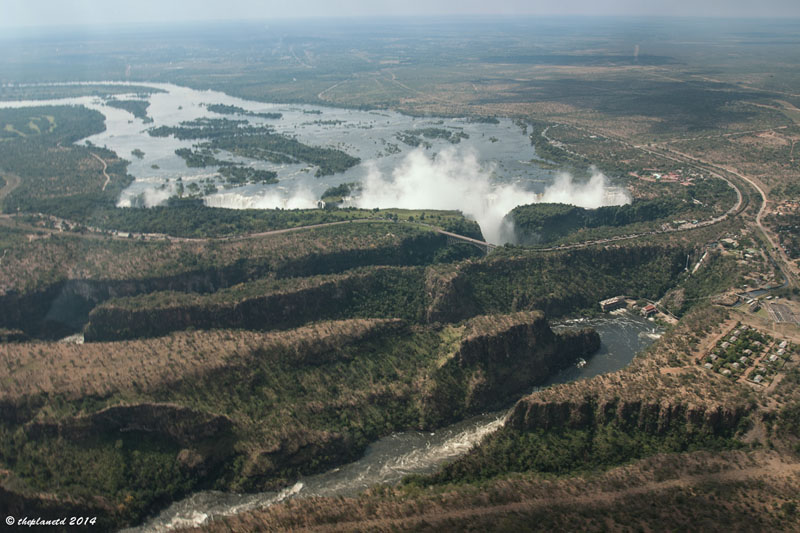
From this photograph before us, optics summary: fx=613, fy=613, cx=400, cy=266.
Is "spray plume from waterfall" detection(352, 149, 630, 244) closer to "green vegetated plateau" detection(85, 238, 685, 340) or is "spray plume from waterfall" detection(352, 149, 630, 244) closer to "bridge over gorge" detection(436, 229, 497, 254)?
"bridge over gorge" detection(436, 229, 497, 254)

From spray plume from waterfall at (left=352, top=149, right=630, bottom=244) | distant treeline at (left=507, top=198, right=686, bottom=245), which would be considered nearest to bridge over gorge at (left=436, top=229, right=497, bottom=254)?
distant treeline at (left=507, top=198, right=686, bottom=245)

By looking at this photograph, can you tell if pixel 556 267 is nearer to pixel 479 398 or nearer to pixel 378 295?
pixel 378 295

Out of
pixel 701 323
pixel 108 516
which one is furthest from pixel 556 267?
pixel 108 516

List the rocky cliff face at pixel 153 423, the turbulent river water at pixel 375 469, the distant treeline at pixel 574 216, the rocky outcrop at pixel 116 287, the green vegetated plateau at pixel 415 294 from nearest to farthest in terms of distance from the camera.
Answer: the turbulent river water at pixel 375 469
the rocky cliff face at pixel 153 423
the green vegetated plateau at pixel 415 294
the rocky outcrop at pixel 116 287
the distant treeline at pixel 574 216

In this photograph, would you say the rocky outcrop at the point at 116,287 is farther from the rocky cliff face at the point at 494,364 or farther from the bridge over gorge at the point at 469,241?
the rocky cliff face at the point at 494,364

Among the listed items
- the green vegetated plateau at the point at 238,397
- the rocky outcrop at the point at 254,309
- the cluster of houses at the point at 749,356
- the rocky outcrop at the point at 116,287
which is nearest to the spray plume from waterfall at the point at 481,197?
the rocky outcrop at the point at 116,287

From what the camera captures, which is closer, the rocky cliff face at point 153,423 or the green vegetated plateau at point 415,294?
the rocky cliff face at point 153,423

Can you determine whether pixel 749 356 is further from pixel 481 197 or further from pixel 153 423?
pixel 481 197
